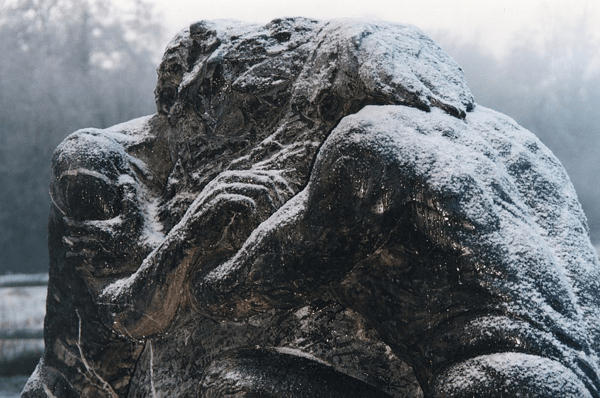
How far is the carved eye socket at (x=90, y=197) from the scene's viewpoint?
1.69 m

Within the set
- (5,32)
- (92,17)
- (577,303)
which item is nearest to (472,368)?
(577,303)

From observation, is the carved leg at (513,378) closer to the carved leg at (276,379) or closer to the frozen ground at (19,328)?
the carved leg at (276,379)

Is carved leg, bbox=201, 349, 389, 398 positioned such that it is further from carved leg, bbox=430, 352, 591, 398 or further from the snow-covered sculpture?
carved leg, bbox=430, 352, 591, 398

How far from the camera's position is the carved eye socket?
169 cm

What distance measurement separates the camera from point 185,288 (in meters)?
1.50

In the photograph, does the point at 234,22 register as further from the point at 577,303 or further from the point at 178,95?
the point at 577,303

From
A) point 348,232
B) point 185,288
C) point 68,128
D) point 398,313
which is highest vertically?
point 348,232

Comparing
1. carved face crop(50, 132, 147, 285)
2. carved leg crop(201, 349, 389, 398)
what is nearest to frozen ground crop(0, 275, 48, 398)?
carved face crop(50, 132, 147, 285)

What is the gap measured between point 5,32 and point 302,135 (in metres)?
2.79

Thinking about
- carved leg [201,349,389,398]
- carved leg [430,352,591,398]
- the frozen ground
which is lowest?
the frozen ground

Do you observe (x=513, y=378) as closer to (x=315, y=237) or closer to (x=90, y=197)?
(x=315, y=237)

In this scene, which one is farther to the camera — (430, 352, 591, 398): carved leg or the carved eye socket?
the carved eye socket

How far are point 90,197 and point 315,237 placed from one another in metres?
0.64

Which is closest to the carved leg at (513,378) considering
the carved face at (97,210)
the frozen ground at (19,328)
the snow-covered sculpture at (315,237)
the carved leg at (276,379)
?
the snow-covered sculpture at (315,237)
